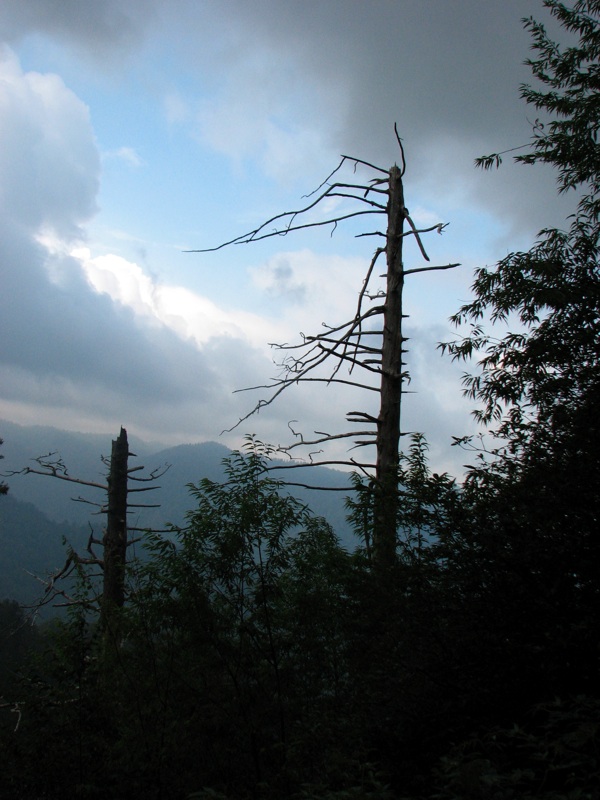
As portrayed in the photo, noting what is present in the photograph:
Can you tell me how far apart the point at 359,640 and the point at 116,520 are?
7472 millimetres

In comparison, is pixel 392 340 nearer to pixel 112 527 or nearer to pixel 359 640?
pixel 359 640

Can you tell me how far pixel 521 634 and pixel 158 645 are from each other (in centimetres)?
413

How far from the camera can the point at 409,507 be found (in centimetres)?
623

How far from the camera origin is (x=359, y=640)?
19.7ft

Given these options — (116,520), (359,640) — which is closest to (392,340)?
(359,640)

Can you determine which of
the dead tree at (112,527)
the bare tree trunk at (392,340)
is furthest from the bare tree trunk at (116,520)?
the bare tree trunk at (392,340)

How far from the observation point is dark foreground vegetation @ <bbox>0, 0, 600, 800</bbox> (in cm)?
445

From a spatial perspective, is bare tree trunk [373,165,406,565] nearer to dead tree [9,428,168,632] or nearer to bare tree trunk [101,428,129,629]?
dead tree [9,428,168,632]

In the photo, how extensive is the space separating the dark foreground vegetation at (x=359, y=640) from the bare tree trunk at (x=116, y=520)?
99.7 inches

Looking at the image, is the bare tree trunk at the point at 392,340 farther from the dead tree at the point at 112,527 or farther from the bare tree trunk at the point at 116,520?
the bare tree trunk at the point at 116,520

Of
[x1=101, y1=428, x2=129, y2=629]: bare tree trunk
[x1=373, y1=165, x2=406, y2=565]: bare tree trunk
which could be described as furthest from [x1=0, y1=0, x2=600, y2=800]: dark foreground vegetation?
[x1=101, y1=428, x2=129, y2=629]: bare tree trunk

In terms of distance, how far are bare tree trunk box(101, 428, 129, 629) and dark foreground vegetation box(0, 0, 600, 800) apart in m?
2.53

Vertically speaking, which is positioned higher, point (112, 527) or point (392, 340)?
point (392, 340)

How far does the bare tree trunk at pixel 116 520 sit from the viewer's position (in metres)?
11.2
